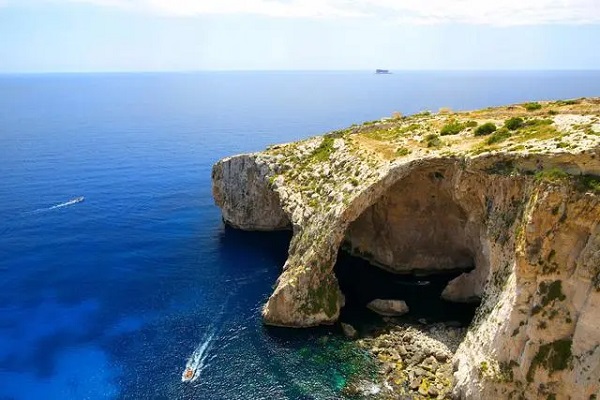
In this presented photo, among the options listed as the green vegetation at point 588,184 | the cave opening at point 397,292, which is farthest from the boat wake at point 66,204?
the green vegetation at point 588,184

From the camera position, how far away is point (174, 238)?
273 feet

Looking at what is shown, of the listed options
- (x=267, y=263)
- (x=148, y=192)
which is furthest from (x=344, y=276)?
(x=148, y=192)

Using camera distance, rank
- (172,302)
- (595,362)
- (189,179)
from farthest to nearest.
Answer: (189,179) < (172,302) < (595,362)

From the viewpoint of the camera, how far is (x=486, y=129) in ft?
195

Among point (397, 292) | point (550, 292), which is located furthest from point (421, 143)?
point (550, 292)

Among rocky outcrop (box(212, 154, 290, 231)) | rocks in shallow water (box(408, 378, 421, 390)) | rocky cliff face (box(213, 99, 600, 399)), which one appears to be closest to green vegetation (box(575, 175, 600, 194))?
rocky cliff face (box(213, 99, 600, 399))

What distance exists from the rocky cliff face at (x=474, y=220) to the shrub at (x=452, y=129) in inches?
8.3

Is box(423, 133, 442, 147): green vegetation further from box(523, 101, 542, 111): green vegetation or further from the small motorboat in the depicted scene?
the small motorboat

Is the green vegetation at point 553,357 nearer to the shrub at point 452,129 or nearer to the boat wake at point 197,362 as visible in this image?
the boat wake at point 197,362

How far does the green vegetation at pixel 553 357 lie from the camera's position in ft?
128

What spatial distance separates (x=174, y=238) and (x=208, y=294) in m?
21.9

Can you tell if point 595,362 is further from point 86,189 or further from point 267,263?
point 86,189

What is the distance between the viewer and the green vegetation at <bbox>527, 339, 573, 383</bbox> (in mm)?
38875

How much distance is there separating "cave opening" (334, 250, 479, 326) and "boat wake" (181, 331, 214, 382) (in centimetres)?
1549
